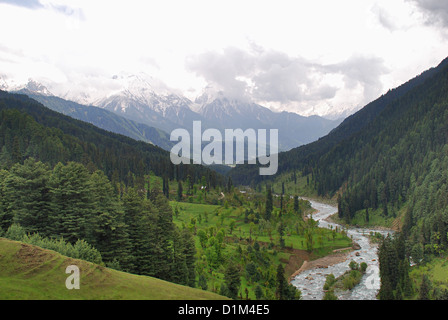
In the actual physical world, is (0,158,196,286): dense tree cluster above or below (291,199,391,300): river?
above

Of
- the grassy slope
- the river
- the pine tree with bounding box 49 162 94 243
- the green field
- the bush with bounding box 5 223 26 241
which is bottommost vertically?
the river

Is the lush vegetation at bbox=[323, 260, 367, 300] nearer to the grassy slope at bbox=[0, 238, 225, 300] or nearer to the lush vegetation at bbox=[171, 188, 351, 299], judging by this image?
the lush vegetation at bbox=[171, 188, 351, 299]

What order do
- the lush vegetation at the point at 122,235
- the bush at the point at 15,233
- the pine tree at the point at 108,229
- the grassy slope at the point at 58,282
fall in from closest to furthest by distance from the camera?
the grassy slope at the point at 58,282
the bush at the point at 15,233
the lush vegetation at the point at 122,235
the pine tree at the point at 108,229

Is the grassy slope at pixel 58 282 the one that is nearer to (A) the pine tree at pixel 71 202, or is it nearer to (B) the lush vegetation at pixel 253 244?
(A) the pine tree at pixel 71 202

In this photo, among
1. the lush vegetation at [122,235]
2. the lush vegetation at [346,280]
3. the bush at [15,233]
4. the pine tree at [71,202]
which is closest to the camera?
the bush at [15,233]

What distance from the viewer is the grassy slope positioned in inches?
985

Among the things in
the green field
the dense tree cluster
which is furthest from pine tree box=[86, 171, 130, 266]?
the green field

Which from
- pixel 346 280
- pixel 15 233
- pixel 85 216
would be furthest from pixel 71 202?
pixel 346 280

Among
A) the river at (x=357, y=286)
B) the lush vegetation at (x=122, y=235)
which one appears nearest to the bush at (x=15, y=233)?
the lush vegetation at (x=122, y=235)

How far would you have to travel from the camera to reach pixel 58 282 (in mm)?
26516

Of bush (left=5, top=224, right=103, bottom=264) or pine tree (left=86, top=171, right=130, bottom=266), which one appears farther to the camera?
pine tree (left=86, top=171, right=130, bottom=266)

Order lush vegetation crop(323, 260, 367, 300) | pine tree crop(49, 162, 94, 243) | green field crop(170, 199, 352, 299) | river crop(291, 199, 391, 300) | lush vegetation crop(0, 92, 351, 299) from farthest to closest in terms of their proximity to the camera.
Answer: green field crop(170, 199, 352, 299) → lush vegetation crop(323, 260, 367, 300) → river crop(291, 199, 391, 300) → lush vegetation crop(0, 92, 351, 299) → pine tree crop(49, 162, 94, 243)

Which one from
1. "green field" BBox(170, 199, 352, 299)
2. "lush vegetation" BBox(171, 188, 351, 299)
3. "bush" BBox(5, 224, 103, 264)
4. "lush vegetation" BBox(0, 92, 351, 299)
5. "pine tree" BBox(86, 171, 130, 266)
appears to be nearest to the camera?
"bush" BBox(5, 224, 103, 264)

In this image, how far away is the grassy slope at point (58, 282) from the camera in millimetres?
25016
